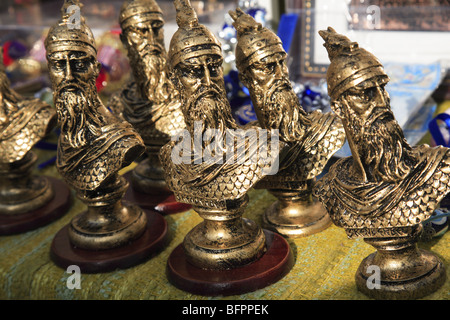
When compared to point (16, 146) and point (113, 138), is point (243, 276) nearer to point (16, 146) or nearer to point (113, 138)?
point (113, 138)

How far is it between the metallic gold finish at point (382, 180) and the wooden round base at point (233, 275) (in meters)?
0.19

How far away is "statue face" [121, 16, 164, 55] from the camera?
4.88 feet

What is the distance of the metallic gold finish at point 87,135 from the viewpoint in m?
1.22

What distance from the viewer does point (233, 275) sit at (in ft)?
3.82

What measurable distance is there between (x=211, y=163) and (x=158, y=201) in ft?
1.51

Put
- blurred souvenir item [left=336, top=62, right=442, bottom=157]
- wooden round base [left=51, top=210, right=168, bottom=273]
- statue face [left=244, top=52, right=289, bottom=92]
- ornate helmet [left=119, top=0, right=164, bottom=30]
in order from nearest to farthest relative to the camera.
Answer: statue face [left=244, top=52, right=289, bottom=92] → wooden round base [left=51, top=210, right=168, bottom=273] → ornate helmet [left=119, top=0, right=164, bottom=30] → blurred souvenir item [left=336, top=62, right=442, bottom=157]

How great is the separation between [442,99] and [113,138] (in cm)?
133

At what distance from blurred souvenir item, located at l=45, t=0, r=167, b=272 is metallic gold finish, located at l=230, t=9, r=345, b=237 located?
0.95 ft
